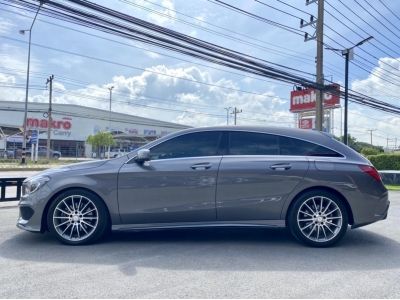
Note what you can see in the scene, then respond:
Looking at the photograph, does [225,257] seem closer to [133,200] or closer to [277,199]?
[277,199]

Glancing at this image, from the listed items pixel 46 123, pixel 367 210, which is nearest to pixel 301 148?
pixel 367 210

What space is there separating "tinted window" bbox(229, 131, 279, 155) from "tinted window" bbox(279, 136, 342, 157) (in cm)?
11

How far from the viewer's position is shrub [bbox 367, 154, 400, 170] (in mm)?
23625

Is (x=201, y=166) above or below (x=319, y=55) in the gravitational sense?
below

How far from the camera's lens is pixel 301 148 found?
5328mm

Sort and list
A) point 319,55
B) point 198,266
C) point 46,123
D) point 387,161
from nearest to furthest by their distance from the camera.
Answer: point 198,266
point 319,55
point 387,161
point 46,123

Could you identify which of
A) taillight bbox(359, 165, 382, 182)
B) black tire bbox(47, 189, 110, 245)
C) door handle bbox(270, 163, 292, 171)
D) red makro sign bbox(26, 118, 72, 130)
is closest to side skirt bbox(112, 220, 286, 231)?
black tire bbox(47, 189, 110, 245)

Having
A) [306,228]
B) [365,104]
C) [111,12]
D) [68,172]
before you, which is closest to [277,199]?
[306,228]

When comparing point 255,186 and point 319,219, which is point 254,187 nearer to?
point 255,186

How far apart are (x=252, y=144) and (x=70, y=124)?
57632mm

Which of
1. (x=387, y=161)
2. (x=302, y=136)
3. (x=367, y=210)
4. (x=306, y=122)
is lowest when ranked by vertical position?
(x=367, y=210)

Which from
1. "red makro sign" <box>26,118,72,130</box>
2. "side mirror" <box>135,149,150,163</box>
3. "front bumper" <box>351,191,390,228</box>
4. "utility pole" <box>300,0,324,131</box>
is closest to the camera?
"side mirror" <box>135,149,150,163</box>

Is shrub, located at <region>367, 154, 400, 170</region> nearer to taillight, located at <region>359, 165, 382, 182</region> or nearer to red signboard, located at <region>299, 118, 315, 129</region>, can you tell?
red signboard, located at <region>299, 118, 315, 129</region>

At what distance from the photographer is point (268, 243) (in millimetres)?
5348
